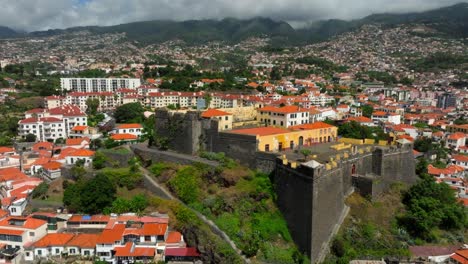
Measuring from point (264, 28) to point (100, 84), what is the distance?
4517 inches

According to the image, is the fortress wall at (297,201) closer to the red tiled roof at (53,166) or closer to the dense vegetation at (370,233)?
the dense vegetation at (370,233)

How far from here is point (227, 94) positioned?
4959cm

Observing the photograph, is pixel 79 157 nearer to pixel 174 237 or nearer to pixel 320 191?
pixel 174 237

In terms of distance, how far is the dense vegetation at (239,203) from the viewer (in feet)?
59.6

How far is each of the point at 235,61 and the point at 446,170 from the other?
7940cm

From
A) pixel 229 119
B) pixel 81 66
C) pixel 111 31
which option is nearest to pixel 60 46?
pixel 111 31

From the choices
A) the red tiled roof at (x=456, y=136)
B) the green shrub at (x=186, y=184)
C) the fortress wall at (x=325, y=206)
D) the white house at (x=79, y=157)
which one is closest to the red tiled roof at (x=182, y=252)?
the green shrub at (x=186, y=184)

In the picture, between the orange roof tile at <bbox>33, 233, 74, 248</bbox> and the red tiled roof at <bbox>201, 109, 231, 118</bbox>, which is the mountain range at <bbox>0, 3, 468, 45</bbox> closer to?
the red tiled roof at <bbox>201, 109, 231, 118</bbox>

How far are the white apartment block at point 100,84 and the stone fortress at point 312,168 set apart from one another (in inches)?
1494

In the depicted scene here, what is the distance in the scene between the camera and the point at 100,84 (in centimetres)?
6375

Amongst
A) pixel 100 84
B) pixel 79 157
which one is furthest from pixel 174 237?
pixel 100 84

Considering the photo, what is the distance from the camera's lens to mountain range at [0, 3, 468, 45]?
477ft

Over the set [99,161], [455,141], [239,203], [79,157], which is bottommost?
[239,203]

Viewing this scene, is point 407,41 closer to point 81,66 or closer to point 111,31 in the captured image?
point 81,66
